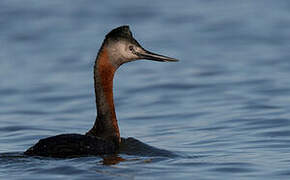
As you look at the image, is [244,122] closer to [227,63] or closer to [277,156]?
[277,156]

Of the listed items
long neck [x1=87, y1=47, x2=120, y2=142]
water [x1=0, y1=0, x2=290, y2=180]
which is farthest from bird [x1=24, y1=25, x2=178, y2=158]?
water [x1=0, y1=0, x2=290, y2=180]

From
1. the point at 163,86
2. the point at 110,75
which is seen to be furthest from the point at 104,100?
the point at 163,86

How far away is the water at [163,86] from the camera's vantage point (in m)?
10.2

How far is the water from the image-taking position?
10.2 metres

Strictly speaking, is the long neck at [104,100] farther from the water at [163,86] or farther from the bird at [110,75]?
the water at [163,86]

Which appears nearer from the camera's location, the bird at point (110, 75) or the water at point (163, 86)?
the water at point (163, 86)

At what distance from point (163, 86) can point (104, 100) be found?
6604mm

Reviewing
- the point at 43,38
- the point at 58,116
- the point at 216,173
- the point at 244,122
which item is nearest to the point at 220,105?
the point at 244,122

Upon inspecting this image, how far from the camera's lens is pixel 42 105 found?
16078mm

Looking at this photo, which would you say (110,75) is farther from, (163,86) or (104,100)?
(163,86)

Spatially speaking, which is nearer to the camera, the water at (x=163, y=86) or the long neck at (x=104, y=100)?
the water at (x=163, y=86)

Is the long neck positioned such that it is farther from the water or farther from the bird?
the water

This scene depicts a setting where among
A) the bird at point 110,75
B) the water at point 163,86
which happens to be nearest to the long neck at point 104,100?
the bird at point 110,75

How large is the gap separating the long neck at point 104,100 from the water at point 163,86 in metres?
0.72
